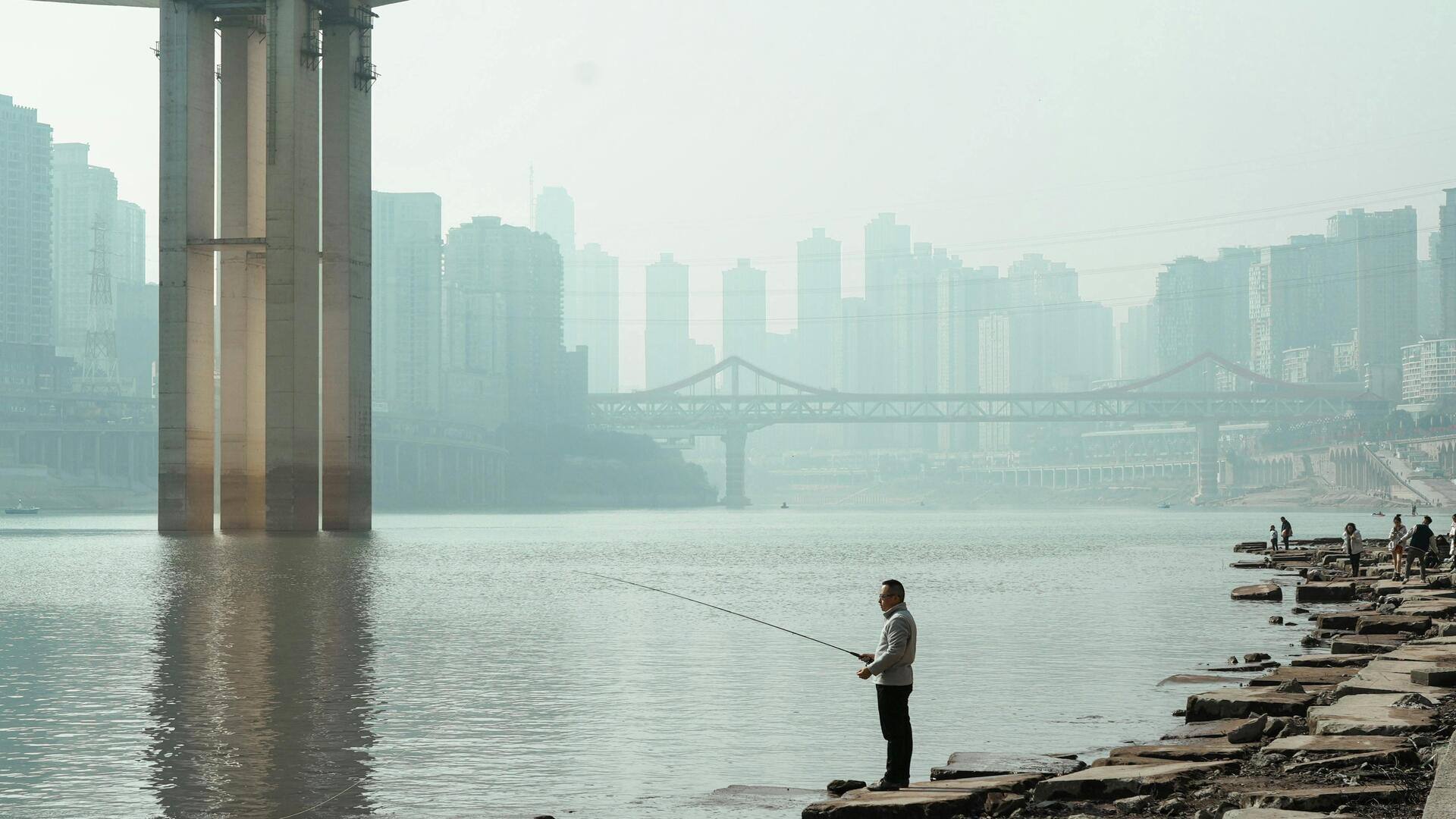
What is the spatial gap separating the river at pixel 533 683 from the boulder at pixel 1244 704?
0.45m

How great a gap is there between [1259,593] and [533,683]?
52.6 ft

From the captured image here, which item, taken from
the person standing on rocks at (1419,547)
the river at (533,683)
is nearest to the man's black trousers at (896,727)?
the river at (533,683)

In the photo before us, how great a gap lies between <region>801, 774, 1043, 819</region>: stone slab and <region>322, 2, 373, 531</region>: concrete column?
53.8m

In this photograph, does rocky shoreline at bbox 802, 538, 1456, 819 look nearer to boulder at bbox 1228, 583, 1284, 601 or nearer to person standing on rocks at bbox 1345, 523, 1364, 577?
boulder at bbox 1228, 583, 1284, 601

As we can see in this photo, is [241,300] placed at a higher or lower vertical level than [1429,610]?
higher

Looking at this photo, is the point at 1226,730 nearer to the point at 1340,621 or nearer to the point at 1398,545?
the point at 1340,621

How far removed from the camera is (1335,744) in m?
9.30

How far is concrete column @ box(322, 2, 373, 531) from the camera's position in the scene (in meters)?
61.0

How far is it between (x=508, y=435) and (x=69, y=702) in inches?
5902

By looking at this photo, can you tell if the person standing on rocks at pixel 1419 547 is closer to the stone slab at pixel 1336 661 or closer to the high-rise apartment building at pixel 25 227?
the stone slab at pixel 1336 661

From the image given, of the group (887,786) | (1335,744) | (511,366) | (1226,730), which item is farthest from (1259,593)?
(511,366)

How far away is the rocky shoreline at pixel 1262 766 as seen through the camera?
7988 millimetres

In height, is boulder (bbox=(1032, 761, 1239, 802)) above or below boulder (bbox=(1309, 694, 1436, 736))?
below

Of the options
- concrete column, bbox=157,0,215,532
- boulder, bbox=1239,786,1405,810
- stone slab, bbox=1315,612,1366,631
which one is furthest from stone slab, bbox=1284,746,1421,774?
concrete column, bbox=157,0,215,532
